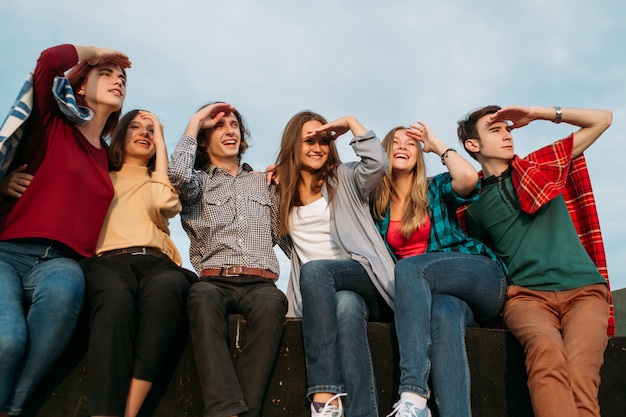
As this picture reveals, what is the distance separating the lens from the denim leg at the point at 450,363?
101 inches

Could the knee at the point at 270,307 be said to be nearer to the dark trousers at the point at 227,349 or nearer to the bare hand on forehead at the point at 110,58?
the dark trousers at the point at 227,349

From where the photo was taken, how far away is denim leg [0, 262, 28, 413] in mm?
2369

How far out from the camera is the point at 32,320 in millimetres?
2531

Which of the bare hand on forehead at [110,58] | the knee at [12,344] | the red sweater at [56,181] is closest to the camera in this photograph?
the knee at [12,344]

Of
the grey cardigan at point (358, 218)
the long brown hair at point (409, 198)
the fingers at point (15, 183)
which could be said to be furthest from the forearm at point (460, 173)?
the fingers at point (15, 183)


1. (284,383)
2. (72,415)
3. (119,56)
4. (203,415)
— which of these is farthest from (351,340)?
(119,56)

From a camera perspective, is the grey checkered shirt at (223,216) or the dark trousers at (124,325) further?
the grey checkered shirt at (223,216)

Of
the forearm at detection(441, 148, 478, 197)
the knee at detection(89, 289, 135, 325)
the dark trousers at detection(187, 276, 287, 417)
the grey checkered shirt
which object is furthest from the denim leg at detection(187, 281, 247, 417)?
the forearm at detection(441, 148, 478, 197)

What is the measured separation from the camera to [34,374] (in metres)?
2.50

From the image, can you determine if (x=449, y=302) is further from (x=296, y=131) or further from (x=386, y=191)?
(x=296, y=131)

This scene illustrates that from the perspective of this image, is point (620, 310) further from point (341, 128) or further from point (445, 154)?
point (341, 128)

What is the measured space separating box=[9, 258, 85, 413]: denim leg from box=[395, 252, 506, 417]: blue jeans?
1.45 m

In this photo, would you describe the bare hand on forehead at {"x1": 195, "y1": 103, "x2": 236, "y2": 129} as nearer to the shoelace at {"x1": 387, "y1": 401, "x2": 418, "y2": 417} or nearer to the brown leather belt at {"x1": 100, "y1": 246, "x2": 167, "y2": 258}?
the brown leather belt at {"x1": 100, "y1": 246, "x2": 167, "y2": 258}

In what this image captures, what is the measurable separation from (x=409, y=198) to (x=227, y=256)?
1.13 m
